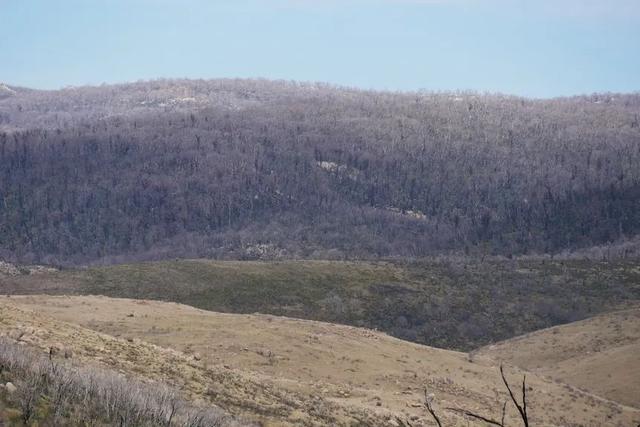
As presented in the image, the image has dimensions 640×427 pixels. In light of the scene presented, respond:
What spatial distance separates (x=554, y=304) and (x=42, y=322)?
5275 centimetres

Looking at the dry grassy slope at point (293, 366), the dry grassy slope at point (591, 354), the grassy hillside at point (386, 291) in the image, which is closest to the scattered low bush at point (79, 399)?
the dry grassy slope at point (293, 366)

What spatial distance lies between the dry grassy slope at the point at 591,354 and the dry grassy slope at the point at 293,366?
386 centimetres

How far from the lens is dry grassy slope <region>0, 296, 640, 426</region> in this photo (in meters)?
20.0

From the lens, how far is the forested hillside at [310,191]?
134m

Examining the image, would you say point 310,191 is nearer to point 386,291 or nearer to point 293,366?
point 386,291

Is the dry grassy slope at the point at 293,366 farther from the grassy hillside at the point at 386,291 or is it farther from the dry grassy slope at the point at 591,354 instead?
the grassy hillside at the point at 386,291

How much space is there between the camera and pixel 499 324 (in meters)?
62.5

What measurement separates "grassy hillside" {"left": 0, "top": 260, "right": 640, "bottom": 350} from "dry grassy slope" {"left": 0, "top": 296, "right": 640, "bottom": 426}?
20.6m

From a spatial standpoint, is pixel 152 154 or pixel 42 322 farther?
pixel 152 154

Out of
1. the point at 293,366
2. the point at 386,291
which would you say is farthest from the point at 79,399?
the point at 386,291

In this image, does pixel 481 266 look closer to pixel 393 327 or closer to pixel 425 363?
pixel 393 327

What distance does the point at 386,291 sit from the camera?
6756 cm

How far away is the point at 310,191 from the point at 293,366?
13099 cm

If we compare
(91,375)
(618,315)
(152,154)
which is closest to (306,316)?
(618,315)
